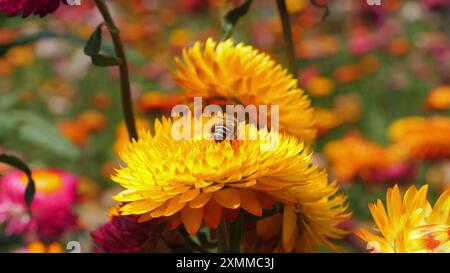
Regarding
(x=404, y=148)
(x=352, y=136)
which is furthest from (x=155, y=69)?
(x=404, y=148)

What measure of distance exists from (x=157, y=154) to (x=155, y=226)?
10 cm

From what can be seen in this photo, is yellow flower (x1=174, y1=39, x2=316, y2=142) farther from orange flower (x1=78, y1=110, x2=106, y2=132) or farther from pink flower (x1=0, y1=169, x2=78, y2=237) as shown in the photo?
orange flower (x1=78, y1=110, x2=106, y2=132)

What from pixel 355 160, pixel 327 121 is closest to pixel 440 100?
pixel 327 121

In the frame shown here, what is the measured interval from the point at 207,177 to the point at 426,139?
1124 mm

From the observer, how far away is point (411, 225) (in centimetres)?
50

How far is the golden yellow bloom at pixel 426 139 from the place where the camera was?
61.0 inches

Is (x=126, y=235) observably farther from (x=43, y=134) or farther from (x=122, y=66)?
(x=43, y=134)

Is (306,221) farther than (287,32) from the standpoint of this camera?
No

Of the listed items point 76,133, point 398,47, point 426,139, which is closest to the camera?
point 426,139

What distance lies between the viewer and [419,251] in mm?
490

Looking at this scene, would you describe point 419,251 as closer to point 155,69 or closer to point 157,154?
point 157,154

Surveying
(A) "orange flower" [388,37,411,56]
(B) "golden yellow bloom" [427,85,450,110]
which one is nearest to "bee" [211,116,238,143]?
(B) "golden yellow bloom" [427,85,450,110]

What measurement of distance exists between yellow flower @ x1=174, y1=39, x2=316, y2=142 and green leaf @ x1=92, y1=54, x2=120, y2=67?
0.10 meters

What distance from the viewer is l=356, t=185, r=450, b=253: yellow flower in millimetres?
489
